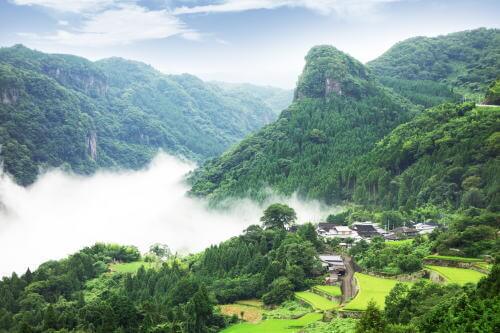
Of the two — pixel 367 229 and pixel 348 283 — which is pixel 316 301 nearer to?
pixel 348 283

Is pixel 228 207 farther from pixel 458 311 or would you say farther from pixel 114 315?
pixel 458 311

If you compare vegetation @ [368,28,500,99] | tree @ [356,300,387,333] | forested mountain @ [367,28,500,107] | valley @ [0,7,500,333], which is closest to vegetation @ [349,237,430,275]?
valley @ [0,7,500,333]

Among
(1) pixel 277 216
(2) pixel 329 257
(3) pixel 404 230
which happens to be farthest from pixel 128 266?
(3) pixel 404 230

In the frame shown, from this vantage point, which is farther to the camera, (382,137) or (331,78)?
(331,78)

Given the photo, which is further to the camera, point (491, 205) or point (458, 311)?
point (491, 205)

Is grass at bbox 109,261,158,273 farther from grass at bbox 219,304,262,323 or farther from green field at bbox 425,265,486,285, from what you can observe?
green field at bbox 425,265,486,285

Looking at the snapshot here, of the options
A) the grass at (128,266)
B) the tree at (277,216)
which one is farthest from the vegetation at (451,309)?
the grass at (128,266)

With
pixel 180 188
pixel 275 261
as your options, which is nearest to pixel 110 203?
pixel 180 188
